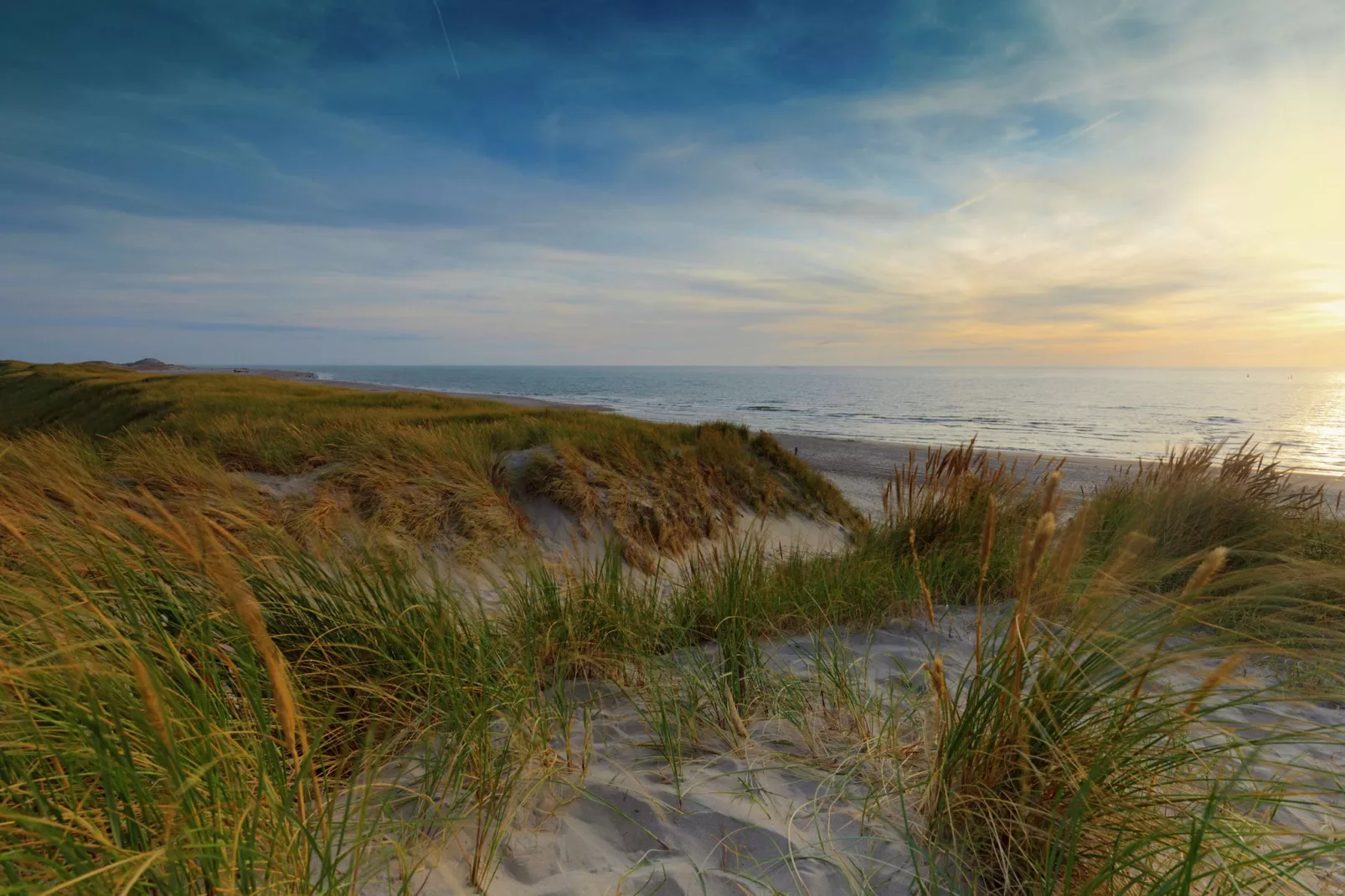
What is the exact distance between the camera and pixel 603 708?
2.98 meters

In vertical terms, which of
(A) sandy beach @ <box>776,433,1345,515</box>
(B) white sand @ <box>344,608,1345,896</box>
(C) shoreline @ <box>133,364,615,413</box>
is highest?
(C) shoreline @ <box>133,364,615,413</box>

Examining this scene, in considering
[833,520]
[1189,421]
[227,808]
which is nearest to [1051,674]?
[227,808]

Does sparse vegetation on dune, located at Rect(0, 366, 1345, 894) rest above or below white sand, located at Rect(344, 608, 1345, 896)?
above

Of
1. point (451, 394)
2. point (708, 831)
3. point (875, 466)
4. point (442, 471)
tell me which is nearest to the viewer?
point (708, 831)

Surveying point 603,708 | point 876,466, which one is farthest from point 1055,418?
point 603,708

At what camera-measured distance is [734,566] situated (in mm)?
3607

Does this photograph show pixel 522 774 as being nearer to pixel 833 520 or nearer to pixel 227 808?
pixel 227 808

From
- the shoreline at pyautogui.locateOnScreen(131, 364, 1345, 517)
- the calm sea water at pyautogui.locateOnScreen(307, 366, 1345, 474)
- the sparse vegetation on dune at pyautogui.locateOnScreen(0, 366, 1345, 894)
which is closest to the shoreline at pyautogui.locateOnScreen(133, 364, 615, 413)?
the calm sea water at pyautogui.locateOnScreen(307, 366, 1345, 474)

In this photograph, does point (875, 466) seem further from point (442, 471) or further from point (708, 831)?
point (708, 831)

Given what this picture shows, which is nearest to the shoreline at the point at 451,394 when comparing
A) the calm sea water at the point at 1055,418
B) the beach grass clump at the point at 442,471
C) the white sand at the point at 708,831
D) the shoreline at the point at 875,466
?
the calm sea water at the point at 1055,418

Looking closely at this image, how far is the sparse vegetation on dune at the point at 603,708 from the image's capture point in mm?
1353

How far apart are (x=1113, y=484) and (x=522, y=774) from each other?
787cm

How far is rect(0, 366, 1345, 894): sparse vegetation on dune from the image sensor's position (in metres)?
1.35

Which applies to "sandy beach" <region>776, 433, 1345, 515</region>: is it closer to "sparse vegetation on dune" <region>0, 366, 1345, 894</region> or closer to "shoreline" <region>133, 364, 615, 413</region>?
"shoreline" <region>133, 364, 615, 413</region>
